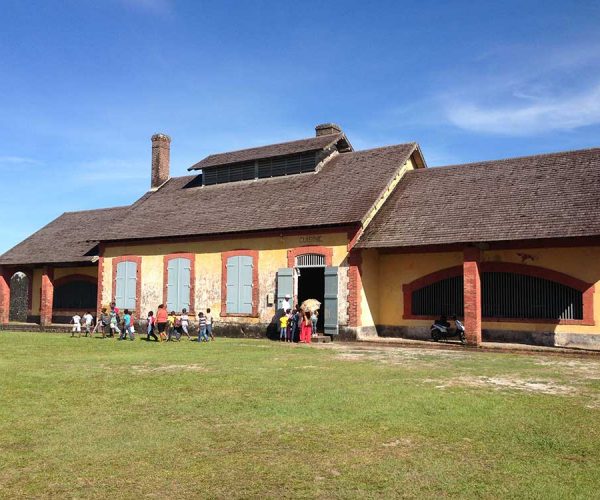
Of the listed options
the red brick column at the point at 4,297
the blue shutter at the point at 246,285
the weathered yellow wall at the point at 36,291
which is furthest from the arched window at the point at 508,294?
the weathered yellow wall at the point at 36,291

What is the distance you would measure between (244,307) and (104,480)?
16.6 meters

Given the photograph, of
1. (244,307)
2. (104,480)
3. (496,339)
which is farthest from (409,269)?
(104,480)

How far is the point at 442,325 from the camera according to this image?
18.6 meters

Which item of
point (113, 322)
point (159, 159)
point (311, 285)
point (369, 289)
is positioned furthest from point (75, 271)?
point (369, 289)

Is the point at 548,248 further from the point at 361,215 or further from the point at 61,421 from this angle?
the point at 61,421

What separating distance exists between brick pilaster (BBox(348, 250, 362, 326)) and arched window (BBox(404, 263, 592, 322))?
1902 mm

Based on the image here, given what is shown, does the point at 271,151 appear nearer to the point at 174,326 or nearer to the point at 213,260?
the point at 213,260

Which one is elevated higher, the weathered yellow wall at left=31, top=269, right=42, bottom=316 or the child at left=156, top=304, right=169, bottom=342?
the weathered yellow wall at left=31, top=269, right=42, bottom=316

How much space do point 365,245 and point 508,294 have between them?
4.70 metres

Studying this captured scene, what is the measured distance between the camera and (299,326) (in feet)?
65.7

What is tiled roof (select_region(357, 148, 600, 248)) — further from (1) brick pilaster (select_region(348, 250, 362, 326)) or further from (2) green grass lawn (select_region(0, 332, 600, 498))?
(2) green grass lawn (select_region(0, 332, 600, 498))

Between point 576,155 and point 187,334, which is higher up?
point 576,155

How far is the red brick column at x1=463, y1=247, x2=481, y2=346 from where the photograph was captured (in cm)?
1745

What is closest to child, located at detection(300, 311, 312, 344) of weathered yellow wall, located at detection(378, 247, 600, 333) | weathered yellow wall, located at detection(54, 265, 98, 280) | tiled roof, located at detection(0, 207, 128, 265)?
weathered yellow wall, located at detection(378, 247, 600, 333)
